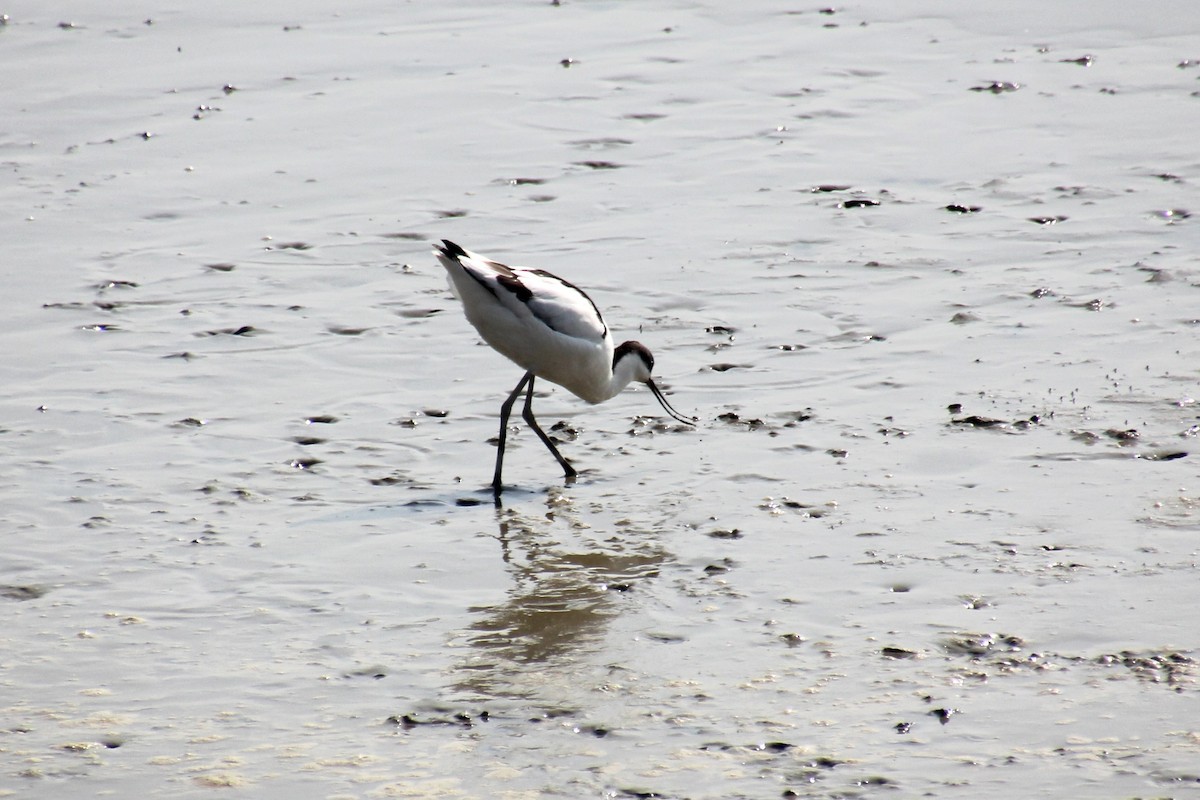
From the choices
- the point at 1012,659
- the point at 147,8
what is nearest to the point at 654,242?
the point at 1012,659

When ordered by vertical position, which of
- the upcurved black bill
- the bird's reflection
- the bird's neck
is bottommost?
the bird's reflection

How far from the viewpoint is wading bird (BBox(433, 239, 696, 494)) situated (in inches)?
272

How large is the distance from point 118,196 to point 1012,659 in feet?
24.2

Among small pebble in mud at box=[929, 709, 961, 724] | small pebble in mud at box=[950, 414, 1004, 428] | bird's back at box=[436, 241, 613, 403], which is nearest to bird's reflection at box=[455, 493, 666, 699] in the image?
bird's back at box=[436, 241, 613, 403]

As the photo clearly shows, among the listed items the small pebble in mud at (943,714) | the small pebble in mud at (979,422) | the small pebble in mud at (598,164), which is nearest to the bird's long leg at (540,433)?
the small pebble in mud at (979,422)

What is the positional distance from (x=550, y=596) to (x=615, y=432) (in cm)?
183

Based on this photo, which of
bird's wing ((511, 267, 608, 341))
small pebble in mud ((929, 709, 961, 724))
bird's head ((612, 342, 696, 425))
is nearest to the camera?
small pebble in mud ((929, 709, 961, 724))

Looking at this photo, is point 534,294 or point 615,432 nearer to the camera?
point 534,294

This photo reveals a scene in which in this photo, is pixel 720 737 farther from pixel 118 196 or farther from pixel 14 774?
pixel 118 196

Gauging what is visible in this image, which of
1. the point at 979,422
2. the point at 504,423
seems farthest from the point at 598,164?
the point at 979,422

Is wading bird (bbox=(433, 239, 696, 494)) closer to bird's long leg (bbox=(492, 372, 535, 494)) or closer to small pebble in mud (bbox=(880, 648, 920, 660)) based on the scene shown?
bird's long leg (bbox=(492, 372, 535, 494))

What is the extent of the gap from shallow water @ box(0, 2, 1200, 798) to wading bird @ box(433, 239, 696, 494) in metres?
0.33

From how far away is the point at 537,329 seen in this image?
23.0 ft

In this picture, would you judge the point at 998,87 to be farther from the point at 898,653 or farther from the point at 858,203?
the point at 898,653
